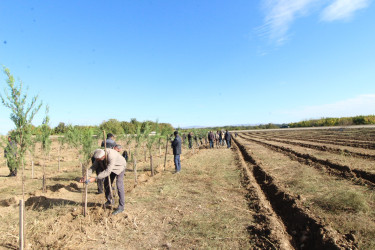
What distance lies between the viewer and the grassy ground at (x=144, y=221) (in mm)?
4006

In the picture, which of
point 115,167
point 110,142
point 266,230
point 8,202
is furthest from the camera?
point 110,142

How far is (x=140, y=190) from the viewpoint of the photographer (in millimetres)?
7496

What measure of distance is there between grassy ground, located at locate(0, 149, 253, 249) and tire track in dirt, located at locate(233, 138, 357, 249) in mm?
885

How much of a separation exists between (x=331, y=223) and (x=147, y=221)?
3880 millimetres

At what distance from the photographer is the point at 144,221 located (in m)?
4.96

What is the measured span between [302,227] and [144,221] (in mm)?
3416

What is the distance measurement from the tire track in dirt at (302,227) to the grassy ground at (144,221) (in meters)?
0.88

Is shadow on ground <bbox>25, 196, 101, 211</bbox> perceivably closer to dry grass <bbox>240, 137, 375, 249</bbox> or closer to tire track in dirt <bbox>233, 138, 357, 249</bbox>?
tire track in dirt <bbox>233, 138, 357, 249</bbox>

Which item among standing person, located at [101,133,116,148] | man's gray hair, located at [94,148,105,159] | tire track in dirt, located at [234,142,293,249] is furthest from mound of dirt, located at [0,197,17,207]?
tire track in dirt, located at [234,142,293,249]

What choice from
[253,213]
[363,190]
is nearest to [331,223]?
[253,213]

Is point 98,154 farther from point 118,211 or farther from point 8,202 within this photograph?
point 8,202

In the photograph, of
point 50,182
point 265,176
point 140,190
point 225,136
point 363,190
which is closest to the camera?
point 363,190

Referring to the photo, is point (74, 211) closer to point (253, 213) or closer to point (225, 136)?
point (253, 213)

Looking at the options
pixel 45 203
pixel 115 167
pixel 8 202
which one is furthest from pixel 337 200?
pixel 8 202
